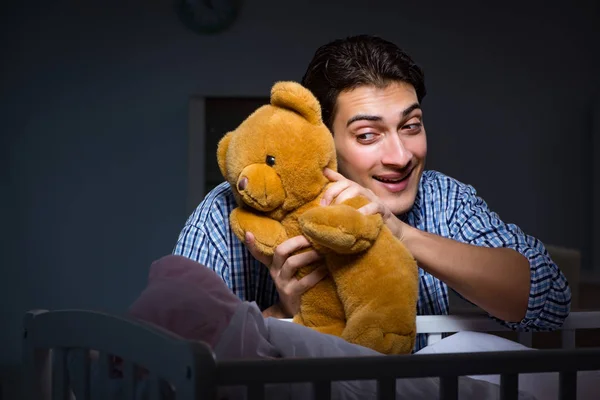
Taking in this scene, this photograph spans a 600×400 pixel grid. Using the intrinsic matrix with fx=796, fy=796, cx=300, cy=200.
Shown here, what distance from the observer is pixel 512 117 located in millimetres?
4180

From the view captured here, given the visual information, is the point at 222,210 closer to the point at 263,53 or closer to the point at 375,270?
the point at 375,270

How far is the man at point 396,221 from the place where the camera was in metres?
1.35

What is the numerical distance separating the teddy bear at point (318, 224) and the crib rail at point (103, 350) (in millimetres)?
319

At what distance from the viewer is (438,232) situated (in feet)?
5.32

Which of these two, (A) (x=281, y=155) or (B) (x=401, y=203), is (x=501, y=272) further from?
(A) (x=281, y=155)

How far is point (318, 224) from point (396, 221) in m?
0.24

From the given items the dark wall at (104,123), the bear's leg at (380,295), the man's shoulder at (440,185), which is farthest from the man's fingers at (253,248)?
the dark wall at (104,123)

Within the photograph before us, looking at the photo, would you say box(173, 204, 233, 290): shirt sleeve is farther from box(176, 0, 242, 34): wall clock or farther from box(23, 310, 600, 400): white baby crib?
box(176, 0, 242, 34): wall clock

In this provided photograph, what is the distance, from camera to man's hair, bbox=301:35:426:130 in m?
1.44

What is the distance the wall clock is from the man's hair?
250 centimetres

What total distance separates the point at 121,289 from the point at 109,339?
3209 mm

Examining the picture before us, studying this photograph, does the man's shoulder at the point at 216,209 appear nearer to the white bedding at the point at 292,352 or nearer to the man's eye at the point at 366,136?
the man's eye at the point at 366,136

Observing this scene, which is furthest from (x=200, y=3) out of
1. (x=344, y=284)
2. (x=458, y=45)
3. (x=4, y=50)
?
(x=344, y=284)

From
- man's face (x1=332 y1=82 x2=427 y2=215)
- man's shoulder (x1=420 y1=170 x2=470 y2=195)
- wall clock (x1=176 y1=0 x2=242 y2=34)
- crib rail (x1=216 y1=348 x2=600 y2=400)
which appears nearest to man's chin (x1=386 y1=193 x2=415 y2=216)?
man's face (x1=332 y1=82 x2=427 y2=215)
